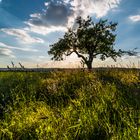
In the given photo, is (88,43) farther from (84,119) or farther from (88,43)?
(84,119)

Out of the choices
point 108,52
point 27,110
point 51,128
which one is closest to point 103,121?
point 51,128

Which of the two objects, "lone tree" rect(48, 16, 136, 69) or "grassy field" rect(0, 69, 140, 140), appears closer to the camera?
"grassy field" rect(0, 69, 140, 140)

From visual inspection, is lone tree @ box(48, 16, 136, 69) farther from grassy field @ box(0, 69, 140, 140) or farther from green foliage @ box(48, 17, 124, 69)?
grassy field @ box(0, 69, 140, 140)

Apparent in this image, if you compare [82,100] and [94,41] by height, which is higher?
[94,41]

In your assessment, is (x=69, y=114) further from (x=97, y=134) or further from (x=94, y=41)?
(x=94, y=41)

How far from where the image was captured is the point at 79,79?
30.3 feet

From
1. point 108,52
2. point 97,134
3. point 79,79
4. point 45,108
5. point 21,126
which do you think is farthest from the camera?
point 108,52

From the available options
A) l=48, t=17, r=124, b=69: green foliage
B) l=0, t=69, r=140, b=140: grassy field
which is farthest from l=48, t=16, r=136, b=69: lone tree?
→ l=0, t=69, r=140, b=140: grassy field

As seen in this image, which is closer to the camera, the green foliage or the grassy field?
the grassy field

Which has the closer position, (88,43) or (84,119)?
(84,119)

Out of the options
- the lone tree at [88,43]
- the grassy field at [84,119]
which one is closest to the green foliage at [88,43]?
the lone tree at [88,43]

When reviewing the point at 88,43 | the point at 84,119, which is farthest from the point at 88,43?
the point at 84,119

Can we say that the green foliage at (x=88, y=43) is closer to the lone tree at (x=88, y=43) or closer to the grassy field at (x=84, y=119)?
the lone tree at (x=88, y=43)

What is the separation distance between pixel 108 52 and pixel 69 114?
58741 millimetres
